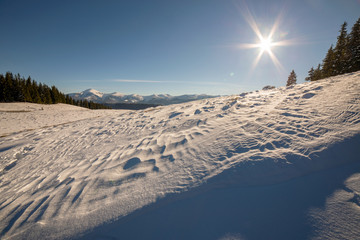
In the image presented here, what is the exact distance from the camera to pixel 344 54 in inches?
742

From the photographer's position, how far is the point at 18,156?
16.9 ft

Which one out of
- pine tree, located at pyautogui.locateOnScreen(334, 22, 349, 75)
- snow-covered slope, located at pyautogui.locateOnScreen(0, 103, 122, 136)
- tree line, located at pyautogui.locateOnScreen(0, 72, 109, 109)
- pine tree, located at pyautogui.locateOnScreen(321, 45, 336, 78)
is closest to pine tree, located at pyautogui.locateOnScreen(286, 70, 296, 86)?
pine tree, located at pyautogui.locateOnScreen(321, 45, 336, 78)

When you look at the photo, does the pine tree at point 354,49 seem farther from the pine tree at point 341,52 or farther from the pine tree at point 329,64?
the pine tree at point 329,64

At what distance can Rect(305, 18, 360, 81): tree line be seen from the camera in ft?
58.1

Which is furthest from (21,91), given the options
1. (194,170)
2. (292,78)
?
(292,78)

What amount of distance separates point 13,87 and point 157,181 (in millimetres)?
57553

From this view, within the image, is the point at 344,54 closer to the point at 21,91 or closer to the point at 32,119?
the point at 32,119

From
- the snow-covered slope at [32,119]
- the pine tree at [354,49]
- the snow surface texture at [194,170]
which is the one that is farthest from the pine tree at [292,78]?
the snow-covered slope at [32,119]

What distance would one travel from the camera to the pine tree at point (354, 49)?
17328mm

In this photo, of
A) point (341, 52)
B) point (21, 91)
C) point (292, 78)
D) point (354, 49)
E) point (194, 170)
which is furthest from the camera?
point (21, 91)

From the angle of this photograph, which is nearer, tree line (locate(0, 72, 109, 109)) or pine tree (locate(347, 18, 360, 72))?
pine tree (locate(347, 18, 360, 72))

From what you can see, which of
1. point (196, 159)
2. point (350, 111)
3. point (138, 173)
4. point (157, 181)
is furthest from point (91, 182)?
point (350, 111)

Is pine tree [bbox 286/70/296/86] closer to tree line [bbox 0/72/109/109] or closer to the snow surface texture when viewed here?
the snow surface texture

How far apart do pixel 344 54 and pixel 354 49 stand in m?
1.05
